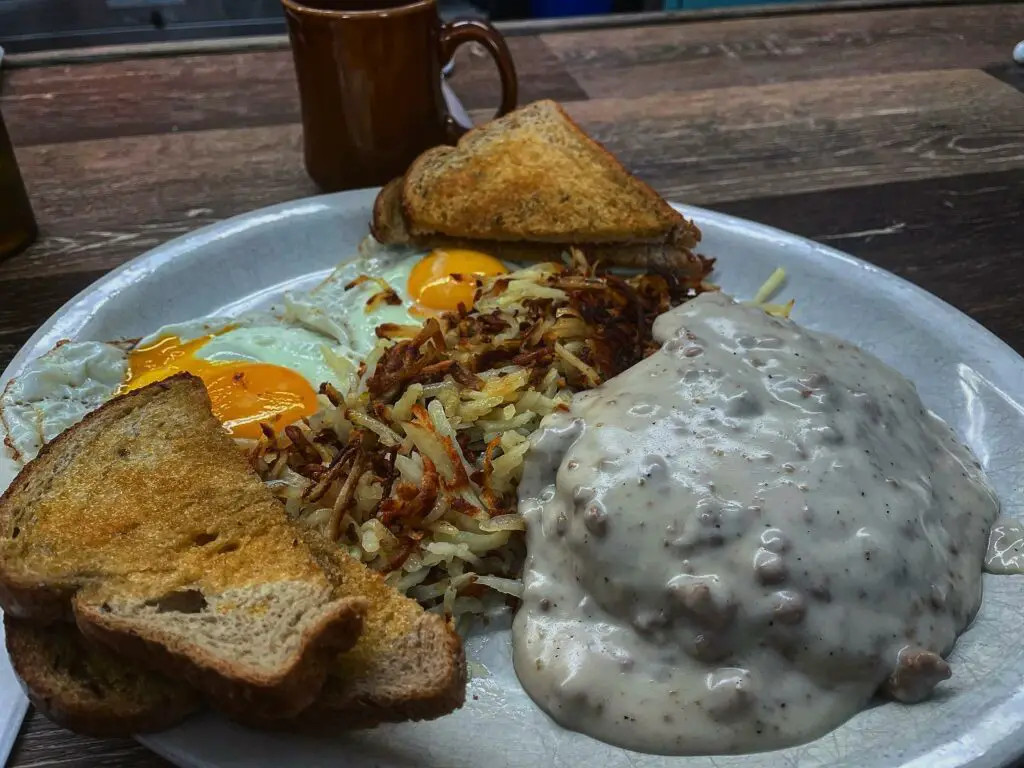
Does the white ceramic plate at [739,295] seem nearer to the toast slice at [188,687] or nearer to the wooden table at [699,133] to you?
the toast slice at [188,687]

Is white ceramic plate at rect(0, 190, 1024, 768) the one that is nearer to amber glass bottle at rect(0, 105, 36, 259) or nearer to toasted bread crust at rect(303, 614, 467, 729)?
toasted bread crust at rect(303, 614, 467, 729)

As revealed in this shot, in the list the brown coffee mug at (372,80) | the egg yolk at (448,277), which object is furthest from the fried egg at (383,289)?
the brown coffee mug at (372,80)

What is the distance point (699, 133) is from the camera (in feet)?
12.4

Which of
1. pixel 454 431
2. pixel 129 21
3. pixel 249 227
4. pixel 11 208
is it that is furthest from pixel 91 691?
pixel 129 21

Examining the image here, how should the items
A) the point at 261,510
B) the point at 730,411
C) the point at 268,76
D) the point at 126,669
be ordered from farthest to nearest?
the point at 268,76 → the point at 730,411 → the point at 261,510 → the point at 126,669

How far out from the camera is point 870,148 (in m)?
3.71

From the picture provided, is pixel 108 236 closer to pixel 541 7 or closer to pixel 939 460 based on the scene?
pixel 939 460

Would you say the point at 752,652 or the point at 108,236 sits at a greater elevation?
the point at 108,236

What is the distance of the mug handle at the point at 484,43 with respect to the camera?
9.71 feet

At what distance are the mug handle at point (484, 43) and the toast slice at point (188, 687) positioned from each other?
2166mm

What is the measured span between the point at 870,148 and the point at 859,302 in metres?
1.49

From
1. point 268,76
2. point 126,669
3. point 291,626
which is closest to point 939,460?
point 291,626

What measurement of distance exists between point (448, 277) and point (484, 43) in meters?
1.02

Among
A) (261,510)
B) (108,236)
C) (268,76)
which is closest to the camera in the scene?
(261,510)
